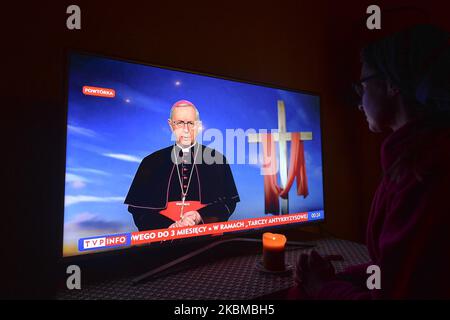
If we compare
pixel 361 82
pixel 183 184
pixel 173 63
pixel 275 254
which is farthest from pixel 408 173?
pixel 173 63

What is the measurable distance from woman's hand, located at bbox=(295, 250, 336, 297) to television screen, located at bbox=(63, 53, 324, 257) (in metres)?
0.49

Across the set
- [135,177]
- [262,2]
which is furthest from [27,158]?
[262,2]

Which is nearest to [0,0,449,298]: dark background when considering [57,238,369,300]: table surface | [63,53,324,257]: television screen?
[63,53,324,257]: television screen

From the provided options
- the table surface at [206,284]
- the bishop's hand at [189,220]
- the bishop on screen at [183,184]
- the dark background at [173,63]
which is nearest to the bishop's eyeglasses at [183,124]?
the bishop on screen at [183,184]

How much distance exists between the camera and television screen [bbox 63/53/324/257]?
1.07m

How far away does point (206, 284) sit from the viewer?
3.53 ft

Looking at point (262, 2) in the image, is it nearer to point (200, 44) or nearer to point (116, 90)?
point (200, 44)

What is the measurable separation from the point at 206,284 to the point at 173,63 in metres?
1.02

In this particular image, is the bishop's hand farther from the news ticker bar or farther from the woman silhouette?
the woman silhouette

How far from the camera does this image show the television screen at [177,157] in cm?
107

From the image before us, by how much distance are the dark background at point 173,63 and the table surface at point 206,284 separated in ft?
0.74

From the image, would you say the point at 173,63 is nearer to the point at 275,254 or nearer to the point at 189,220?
the point at 189,220

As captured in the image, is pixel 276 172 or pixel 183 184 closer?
pixel 183 184

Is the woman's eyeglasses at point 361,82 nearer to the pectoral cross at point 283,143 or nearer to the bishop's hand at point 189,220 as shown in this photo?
the pectoral cross at point 283,143
